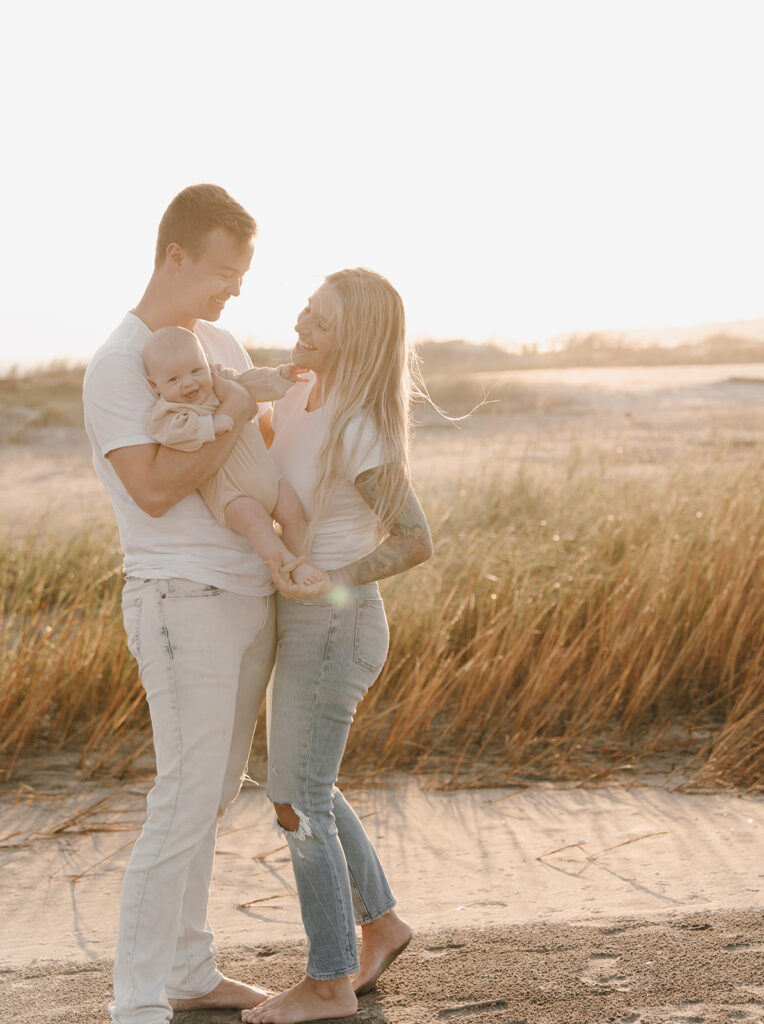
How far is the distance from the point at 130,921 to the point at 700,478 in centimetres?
576

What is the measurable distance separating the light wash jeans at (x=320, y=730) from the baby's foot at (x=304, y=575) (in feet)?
0.35

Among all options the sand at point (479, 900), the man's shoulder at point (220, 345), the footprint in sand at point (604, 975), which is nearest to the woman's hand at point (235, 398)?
the man's shoulder at point (220, 345)

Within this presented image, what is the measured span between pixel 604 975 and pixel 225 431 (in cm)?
169

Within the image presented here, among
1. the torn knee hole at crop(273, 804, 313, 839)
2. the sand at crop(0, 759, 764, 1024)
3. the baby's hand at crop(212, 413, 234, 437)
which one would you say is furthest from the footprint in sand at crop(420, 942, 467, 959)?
the baby's hand at crop(212, 413, 234, 437)

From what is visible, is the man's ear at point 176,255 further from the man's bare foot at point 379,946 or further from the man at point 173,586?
the man's bare foot at point 379,946

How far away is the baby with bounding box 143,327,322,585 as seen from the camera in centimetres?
264

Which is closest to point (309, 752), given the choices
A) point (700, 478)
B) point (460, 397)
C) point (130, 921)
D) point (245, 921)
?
point (130, 921)

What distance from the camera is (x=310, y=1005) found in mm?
2947

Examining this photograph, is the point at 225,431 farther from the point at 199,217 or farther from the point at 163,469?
the point at 199,217

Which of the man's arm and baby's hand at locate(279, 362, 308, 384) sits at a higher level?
baby's hand at locate(279, 362, 308, 384)

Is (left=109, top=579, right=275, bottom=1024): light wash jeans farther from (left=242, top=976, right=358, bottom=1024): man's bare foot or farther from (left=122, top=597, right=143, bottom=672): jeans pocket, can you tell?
(left=242, top=976, right=358, bottom=1024): man's bare foot

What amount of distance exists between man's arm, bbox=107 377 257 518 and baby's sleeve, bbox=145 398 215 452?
0.08ft

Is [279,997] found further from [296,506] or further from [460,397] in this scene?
[460,397]

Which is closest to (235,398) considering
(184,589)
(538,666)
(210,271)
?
(210,271)
